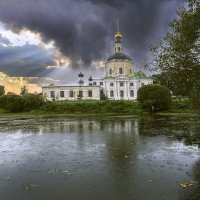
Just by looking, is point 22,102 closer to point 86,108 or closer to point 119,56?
point 86,108

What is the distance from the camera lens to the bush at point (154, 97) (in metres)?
66.4

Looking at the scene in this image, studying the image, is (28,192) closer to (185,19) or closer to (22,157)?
(22,157)

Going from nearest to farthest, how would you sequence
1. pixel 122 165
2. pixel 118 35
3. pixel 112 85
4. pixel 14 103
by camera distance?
pixel 122 165, pixel 14 103, pixel 112 85, pixel 118 35

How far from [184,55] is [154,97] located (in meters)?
52.9

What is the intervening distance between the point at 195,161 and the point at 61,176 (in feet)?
21.2

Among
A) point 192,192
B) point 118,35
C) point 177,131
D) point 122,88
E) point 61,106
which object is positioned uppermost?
point 118,35

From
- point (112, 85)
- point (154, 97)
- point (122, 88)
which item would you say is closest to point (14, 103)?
point (154, 97)

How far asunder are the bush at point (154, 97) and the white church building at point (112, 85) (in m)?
36.4

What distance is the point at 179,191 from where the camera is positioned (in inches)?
380

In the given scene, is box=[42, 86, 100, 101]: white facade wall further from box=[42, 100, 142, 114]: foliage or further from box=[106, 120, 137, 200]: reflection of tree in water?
box=[106, 120, 137, 200]: reflection of tree in water

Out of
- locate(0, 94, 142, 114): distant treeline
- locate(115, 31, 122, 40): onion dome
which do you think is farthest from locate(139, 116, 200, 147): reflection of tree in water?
locate(115, 31, 122, 40): onion dome

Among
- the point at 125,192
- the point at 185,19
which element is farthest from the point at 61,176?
the point at 185,19

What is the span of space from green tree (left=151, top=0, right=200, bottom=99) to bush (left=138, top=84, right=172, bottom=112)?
5104cm

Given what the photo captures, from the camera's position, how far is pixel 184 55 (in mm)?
14195
